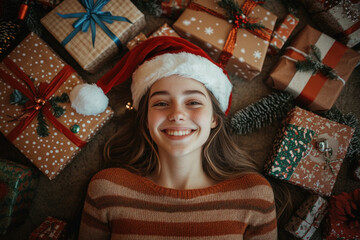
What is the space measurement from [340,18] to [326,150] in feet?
3.39

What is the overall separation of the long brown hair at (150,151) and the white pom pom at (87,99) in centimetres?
29

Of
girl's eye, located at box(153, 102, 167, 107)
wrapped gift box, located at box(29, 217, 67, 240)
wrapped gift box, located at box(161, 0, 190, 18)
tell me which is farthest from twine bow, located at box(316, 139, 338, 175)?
wrapped gift box, located at box(29, 217, 67, 240)

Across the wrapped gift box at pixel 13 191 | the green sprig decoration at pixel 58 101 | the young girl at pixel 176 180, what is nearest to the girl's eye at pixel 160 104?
the young girl at pixel 176 180

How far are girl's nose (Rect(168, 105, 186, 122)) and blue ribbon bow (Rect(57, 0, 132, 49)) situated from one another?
769 millimetres

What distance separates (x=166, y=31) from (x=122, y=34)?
13.2 inches

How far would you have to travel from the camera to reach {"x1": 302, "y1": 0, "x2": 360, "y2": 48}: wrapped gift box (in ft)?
5.67

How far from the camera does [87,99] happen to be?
154 cm

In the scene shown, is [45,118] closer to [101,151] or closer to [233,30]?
[101,151]

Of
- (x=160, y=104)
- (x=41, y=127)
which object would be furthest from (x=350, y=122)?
(x=41, y=127)

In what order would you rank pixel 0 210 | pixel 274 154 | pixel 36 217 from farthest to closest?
pixel 36 217
pixel 274 154
pixel 0 210

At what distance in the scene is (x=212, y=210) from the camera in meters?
1.46

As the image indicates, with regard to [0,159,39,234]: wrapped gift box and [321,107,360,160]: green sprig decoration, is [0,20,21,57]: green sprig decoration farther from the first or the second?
[321,107,360,160]: green sprig decoration

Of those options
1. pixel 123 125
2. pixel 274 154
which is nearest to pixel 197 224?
pixel 274 154

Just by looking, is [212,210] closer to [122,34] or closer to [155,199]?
[155,199]
